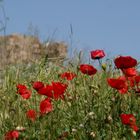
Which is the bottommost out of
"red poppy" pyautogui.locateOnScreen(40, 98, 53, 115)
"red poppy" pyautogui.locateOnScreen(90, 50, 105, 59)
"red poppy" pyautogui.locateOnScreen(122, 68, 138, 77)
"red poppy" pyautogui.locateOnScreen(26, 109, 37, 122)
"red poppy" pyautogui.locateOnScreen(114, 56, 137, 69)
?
"red poppy" pyautogui.locateOnScreen(26, 109, 37, 122)

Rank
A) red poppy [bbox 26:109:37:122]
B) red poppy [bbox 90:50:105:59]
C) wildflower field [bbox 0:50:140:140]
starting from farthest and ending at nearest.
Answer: red poppy [bbox 90:50:105:59] → red poppy [bbox 26:109:37:122] → wildflower field [bbox 0:50:140:140]

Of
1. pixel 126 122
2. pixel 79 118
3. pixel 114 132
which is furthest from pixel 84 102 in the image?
pixel 126 122

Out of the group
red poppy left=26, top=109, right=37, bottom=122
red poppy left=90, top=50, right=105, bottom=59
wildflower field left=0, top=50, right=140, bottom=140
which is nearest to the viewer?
wildflower field left=0, top=50, right=140, bottom=140

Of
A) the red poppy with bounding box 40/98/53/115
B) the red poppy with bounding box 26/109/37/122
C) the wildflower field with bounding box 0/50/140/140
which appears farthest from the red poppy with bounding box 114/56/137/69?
the red poppy with bounding box 26/109/37/122

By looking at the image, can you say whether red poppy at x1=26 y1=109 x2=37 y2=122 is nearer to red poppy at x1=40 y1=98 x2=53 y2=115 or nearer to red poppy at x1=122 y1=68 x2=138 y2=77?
red poppy at x1=40 y1=98 x2=53 y2=115

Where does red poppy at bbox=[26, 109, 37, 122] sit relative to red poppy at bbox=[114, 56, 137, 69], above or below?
below

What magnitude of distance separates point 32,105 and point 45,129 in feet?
2.61

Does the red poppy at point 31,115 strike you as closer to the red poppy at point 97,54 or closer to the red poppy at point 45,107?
the red poppy at point 45,107


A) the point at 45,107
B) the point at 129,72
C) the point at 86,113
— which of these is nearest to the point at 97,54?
the point at 129,72

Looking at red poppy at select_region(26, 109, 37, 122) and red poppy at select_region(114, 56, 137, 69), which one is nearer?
red poppy at select_region(114, 56, 137, 69)

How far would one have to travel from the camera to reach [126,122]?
318cm

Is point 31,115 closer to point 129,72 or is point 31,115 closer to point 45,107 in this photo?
point 45,107

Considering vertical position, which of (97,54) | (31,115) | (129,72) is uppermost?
(97,54)

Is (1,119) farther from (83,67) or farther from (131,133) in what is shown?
(131,133)
